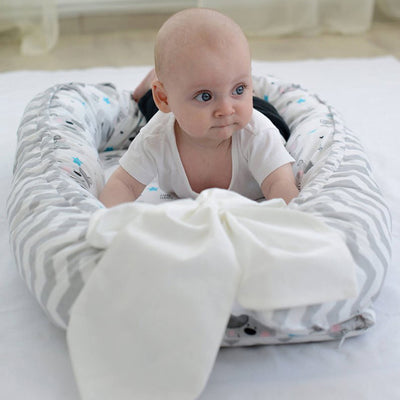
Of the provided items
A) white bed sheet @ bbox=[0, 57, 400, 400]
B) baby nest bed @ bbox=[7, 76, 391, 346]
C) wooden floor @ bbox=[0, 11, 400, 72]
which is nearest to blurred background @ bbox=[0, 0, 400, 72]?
wooden floor @ bbox=[0, 11, 400, 72]

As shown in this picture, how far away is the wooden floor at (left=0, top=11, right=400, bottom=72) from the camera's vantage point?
2664mm

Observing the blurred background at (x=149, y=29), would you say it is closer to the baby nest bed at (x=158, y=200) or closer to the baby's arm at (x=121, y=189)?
the baby nest bed at (x=158, y=200)

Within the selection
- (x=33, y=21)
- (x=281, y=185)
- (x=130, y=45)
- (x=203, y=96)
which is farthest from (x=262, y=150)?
(x=33, y=21)

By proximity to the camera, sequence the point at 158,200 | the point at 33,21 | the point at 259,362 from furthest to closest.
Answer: the point at 33,21 < the point at 158,200 < the point at 259,362

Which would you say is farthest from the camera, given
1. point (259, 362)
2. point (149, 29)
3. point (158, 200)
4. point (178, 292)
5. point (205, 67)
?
point (149, 29)

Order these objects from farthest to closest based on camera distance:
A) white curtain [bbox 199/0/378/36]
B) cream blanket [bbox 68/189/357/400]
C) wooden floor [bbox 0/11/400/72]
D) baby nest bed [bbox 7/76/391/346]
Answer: white curtain [bbox 199/0/378/36] < wooden floor [bbox 0/11/400/72] < baby nest bed [bbox 7/76/391/346] < cream blanket [bbox 68/189/357/400]

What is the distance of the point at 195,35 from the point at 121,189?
0.36m

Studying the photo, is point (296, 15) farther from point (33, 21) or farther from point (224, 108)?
point (224, 108)

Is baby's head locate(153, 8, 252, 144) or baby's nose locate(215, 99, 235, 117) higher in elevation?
baby's head locate(153, 8, 252, 144)

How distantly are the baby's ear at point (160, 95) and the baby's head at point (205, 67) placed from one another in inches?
1.4

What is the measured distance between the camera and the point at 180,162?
128 centimetres

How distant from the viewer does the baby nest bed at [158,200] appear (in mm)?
931

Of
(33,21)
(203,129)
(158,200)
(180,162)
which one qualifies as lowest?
(33,21)

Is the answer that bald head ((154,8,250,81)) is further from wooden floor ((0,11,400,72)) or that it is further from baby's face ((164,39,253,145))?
wooden floor ((0,11,400,72))
